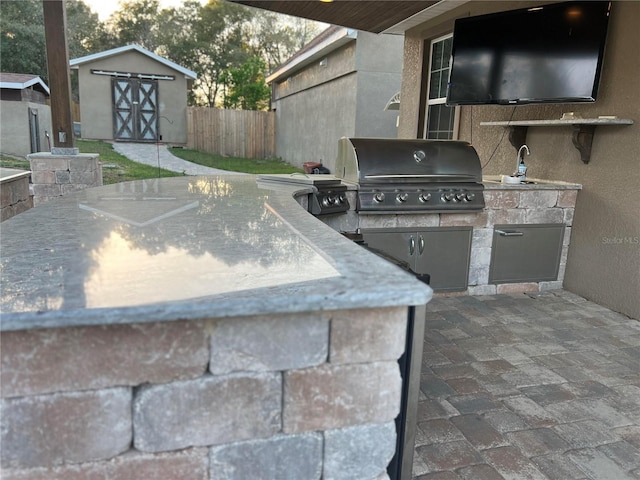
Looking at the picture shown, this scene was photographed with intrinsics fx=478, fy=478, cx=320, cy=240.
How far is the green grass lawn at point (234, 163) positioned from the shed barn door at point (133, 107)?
1163 mm

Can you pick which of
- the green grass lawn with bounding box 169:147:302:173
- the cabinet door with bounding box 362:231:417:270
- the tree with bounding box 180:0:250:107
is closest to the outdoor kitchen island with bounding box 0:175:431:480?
the cabinet door with bounding box 362:231:417:270

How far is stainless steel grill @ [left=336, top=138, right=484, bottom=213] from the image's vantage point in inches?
140

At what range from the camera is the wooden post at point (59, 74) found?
4.68m

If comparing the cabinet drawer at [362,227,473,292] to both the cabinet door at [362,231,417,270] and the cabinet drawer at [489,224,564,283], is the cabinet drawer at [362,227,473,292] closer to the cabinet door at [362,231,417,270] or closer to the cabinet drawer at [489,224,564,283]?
the cabinet door at [362,231,417,270]

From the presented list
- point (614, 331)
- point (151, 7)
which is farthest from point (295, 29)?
point (614, 331)

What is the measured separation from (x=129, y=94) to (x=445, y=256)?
12882 millimetres

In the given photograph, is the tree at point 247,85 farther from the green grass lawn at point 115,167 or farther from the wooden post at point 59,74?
the wooden post at point 59,74

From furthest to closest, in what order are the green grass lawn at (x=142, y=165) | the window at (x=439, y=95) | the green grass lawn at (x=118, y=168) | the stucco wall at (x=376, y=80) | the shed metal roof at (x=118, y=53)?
the shed metal roof at (x=118, y=53) → the green grass lawn at (x=142, y=165) → the green grass lawn at (x=118, y=168) → the stucco wall at (x=376, y=80) → the window at (x=439, y=95)

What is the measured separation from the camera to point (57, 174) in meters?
4.97

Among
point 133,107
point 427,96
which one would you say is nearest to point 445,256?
point 427,96

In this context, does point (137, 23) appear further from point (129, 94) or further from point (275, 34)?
point (129, 94)

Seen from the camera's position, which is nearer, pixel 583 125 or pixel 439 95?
pixel 583 125

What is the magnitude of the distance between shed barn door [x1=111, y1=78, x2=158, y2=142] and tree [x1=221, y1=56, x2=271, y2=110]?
5.30 metres

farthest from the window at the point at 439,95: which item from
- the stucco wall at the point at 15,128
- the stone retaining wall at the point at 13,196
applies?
the stucco wall at the point at 15,128
